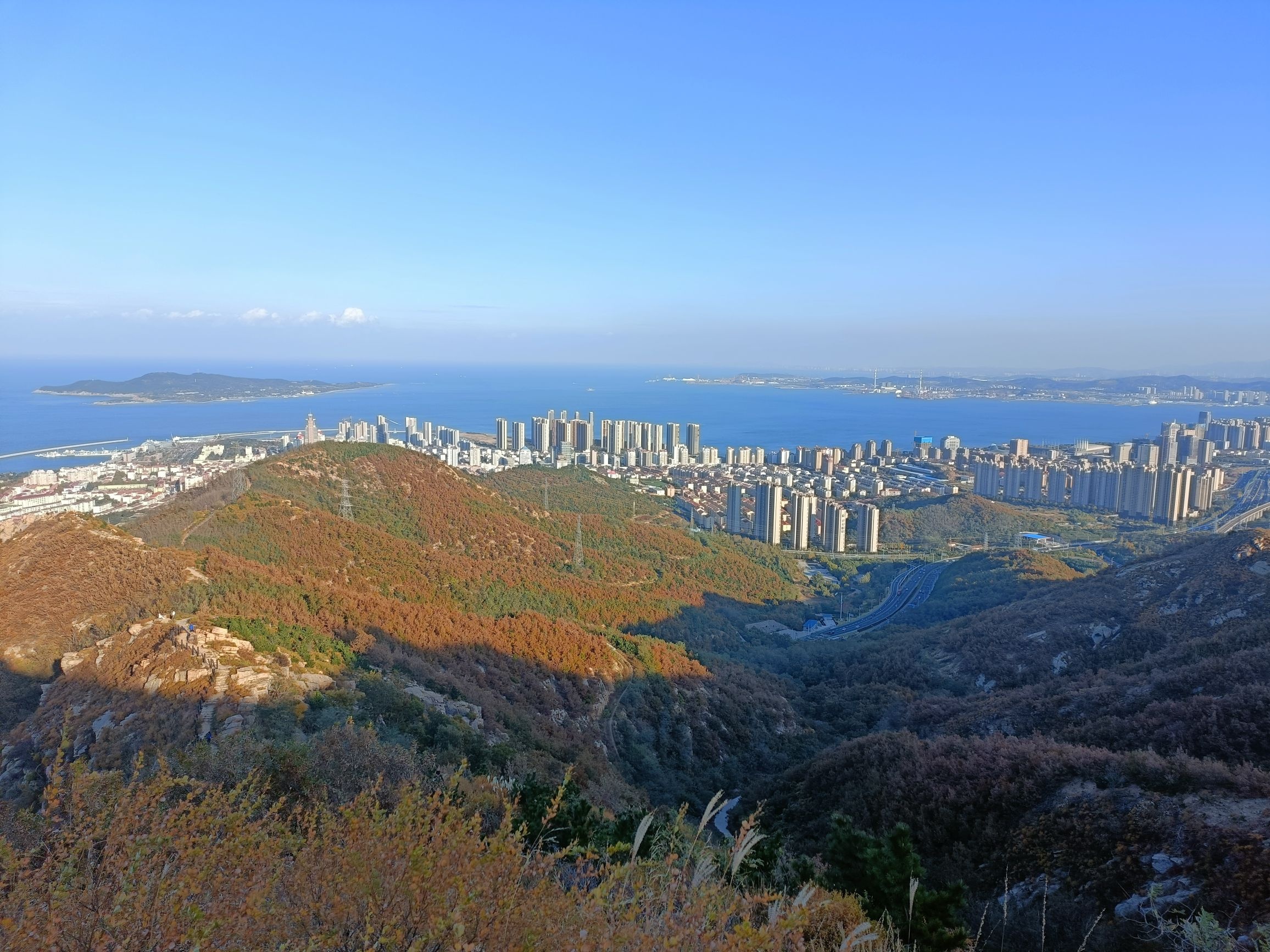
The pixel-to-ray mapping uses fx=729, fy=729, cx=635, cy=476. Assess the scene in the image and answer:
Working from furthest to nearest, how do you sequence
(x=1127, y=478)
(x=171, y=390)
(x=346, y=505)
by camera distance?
(x=171, y=390), (x=1127, y=478), (x=346, y=505)

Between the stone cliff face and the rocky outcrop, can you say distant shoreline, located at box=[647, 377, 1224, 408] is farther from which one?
the stone cliff face

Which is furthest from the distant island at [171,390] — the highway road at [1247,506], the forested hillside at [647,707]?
the highway road at [1247,506]

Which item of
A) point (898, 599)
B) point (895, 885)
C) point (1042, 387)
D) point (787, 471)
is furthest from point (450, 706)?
point (1042, 387)

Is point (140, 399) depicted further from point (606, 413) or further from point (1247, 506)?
point (1247, 506)

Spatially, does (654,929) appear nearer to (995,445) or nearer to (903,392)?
(995,445)

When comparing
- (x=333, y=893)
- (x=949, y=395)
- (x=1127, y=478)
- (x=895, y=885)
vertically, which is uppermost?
(x=949, y=395)

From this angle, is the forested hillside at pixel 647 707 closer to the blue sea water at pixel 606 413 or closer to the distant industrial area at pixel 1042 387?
the blue sea water at pixel 606 413

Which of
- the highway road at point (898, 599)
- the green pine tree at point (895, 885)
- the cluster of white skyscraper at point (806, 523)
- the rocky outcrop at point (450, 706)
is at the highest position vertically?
the green pine tree at point (895, 885)
